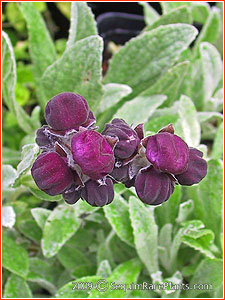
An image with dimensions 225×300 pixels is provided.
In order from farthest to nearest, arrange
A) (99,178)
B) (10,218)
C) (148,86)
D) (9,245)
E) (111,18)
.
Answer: (111,18) → (148,86) → (9,245) → (10,218) → (99,178)

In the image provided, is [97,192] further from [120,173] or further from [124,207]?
[124,207]

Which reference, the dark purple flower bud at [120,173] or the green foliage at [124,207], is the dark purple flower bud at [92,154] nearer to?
the dark purple flower bud at [120,173]

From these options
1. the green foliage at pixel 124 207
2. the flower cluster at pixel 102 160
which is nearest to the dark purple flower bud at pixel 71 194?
the flower cluster at pixel 102 160

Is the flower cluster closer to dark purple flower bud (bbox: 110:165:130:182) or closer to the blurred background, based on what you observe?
dark purple flower bud (bbox: 110:165:130:182)

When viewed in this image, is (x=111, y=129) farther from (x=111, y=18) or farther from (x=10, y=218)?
(x=111, y=18)

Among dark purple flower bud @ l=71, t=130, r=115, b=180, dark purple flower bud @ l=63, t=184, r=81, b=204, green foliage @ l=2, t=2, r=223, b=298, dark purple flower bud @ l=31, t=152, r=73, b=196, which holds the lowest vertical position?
green foliage @ l=2, t=2, r=223, b=298

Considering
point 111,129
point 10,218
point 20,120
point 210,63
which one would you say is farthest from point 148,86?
point 111,129

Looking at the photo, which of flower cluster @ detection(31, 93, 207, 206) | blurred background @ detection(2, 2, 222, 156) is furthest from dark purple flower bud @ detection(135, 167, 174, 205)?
blurred background @ detection(2, 2, 222, 156)

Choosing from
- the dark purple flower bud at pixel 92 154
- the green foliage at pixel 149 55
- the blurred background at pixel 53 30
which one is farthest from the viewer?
the blurred background at pixel 53 30

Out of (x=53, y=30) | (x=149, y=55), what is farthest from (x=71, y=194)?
(x=53, y=30)
